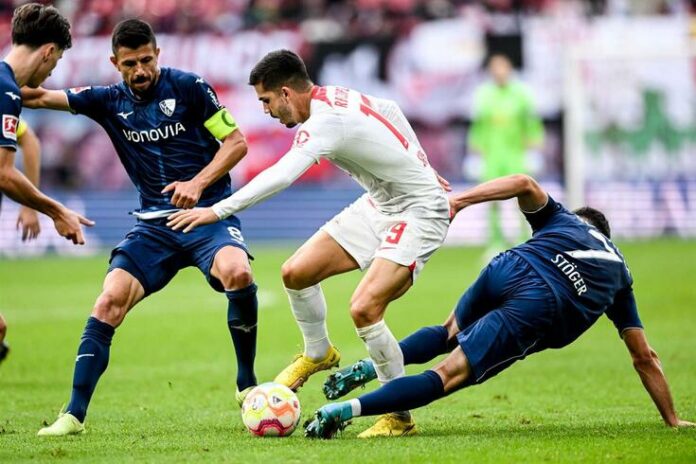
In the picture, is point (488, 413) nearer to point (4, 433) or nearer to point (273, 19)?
point (4, 433)

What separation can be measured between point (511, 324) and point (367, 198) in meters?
1.53

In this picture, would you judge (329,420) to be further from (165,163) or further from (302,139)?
(165,163)

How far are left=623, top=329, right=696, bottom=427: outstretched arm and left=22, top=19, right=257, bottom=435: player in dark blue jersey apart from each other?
8.38ft

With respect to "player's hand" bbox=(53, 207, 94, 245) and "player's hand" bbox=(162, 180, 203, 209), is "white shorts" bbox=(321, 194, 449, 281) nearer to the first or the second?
"player's hand" bbox=(162, 180, 203, 209)

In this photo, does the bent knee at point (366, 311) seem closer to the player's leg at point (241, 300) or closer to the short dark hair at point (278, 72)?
the player's leg at point (241, 300)

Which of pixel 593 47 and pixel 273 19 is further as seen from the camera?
pixel 273 19

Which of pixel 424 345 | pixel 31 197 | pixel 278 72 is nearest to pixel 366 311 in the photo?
pixel 424 345

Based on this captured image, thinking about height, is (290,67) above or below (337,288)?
above

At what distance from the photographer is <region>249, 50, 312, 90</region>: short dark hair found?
760 cm

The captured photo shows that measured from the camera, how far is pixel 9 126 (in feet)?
25.0

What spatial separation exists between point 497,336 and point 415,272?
0.73m

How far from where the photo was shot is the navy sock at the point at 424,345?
805 centimetres

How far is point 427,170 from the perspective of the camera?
786 centimetres

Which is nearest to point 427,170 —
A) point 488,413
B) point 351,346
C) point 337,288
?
point 488,413
